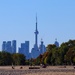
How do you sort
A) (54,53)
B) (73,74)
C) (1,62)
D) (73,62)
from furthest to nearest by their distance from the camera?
(1,62)
(54,53)
(73,62)
(73,74)

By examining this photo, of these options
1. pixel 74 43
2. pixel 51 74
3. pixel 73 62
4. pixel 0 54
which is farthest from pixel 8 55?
pixel 51 74

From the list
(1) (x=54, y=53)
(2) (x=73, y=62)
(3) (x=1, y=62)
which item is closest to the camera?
(2) (x=73, y=62)

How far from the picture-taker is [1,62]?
125 metres

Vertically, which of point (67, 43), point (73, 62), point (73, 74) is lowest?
point (73, 74)

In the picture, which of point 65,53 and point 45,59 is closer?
point 65,53

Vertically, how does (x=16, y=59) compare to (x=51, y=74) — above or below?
above

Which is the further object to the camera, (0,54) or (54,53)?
(0,54)

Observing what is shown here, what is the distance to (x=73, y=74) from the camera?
143ft

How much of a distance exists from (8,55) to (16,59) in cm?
440

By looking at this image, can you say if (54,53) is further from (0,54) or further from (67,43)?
(0,54)

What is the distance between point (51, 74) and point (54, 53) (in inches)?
2534

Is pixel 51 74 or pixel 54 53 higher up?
pixel 54 53

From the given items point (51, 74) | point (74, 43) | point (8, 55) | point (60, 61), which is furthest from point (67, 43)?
point (51, 74)

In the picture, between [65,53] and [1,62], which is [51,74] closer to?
[65,53]
